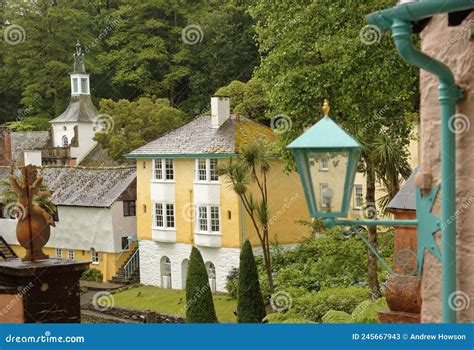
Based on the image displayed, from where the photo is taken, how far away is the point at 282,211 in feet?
125

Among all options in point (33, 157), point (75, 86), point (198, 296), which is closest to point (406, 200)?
point (198, 296)

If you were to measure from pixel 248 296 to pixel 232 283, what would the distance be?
29.4 ft

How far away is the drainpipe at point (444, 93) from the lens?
4.04 meters

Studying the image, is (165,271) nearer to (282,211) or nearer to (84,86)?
(282,211)

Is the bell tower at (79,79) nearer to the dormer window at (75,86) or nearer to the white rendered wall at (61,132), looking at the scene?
the dormer window at (75,86)

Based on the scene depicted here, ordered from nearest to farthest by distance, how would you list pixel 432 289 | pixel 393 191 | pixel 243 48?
pixel 432 289
pixel 393 191
pixel 243 48

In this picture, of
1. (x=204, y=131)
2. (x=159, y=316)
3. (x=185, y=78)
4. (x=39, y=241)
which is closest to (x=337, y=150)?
(x=39, y=241)

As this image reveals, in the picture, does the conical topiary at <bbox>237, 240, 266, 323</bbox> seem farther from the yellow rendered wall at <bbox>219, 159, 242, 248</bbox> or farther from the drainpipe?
the drainpipe

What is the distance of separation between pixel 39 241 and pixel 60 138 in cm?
5395

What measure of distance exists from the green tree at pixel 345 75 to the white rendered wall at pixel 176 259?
11.7 meters

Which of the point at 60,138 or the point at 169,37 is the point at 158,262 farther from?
the point at 169,37

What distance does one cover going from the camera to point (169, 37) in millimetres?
66688
